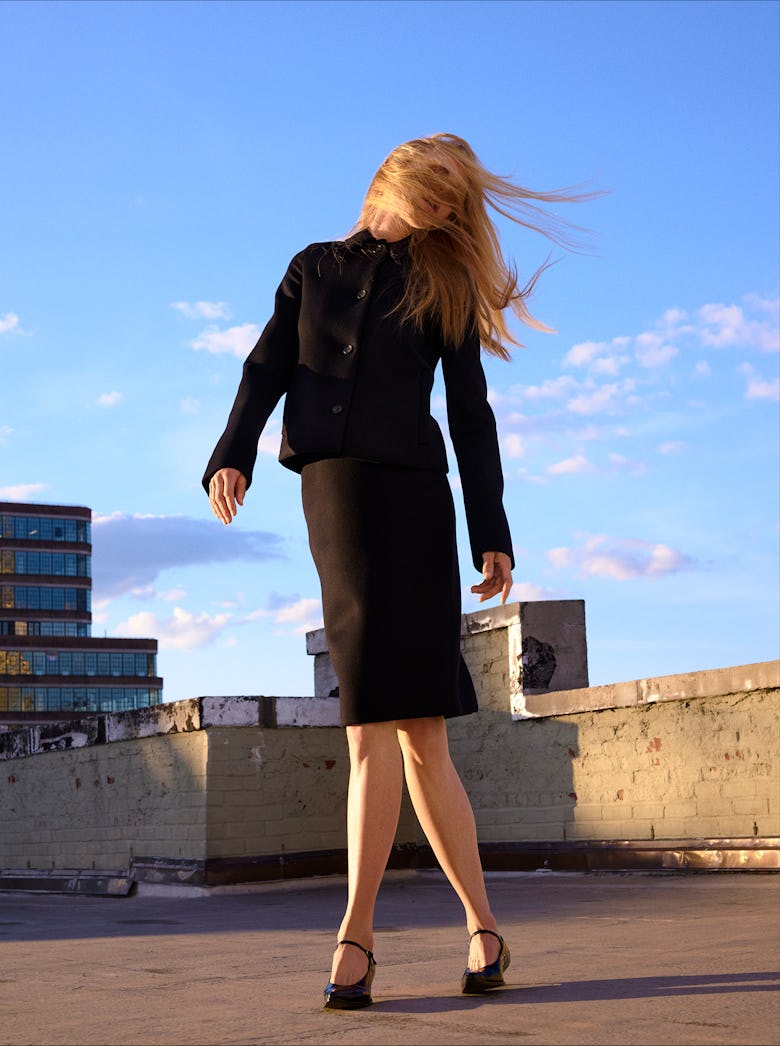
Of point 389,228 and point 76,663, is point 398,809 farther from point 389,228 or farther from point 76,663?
point 76,663

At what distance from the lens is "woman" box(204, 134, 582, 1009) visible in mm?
2770

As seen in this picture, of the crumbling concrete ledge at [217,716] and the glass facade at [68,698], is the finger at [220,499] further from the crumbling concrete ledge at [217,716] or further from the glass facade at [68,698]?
the glass facade at [68,698]

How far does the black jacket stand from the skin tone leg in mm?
521

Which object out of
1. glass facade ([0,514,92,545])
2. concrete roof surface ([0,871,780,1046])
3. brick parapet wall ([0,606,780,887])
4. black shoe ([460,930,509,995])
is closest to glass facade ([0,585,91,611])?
glass facade ([0,514,92,545])

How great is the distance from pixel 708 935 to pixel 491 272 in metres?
A: 2.22

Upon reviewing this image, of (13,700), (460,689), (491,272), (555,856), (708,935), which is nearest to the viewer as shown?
(460,689)

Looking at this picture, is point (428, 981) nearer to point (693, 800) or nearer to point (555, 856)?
point (693, 800)

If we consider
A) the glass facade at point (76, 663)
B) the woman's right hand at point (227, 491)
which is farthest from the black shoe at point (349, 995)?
the glass facade at point (76, 663)

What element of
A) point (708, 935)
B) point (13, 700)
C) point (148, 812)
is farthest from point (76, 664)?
point (708, 935)

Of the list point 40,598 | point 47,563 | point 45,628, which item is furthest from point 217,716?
point 47,563

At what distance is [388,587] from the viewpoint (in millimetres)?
2795

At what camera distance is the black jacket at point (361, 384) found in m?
2.90

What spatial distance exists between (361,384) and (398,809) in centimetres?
97

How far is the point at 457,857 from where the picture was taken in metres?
2.83
